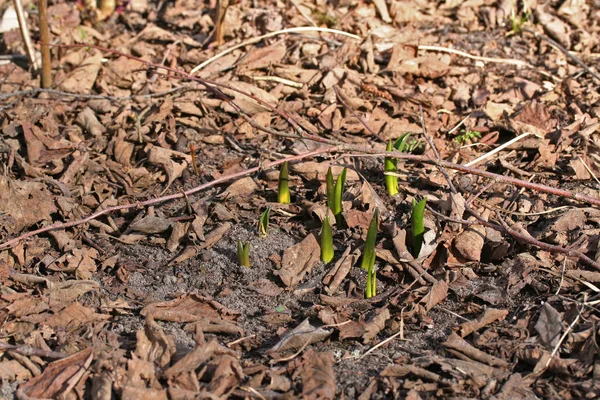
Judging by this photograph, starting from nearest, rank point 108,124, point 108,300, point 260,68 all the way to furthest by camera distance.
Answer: point 108,300, point 108,124, point 260,68

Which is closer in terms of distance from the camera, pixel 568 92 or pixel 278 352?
pixel 278 352

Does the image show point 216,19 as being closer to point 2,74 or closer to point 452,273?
point 2,74

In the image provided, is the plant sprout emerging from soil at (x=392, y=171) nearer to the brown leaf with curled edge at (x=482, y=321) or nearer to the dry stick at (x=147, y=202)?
the dry stick at (x=147, y=202)

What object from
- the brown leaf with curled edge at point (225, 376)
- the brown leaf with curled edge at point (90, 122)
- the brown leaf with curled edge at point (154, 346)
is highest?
the brown leaf with curled edge at point (90, 122)

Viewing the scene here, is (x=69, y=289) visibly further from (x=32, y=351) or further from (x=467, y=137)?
(x=467, y=137)

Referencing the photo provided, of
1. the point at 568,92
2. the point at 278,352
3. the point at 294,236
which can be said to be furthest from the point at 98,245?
the point at 568,92

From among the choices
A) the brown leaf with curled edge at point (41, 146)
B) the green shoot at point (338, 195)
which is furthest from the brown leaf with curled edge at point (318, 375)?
the brown leaf with curled edge at point (41, 146)
